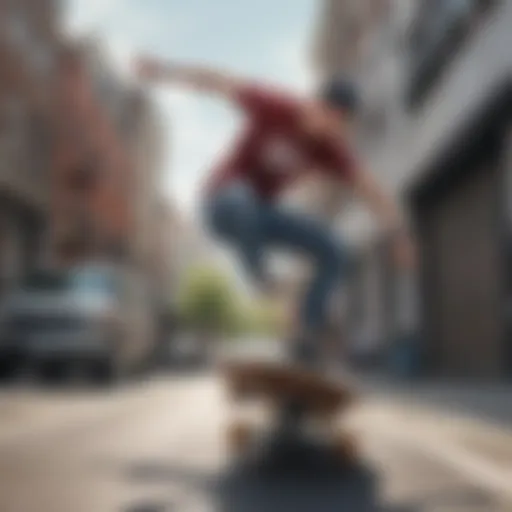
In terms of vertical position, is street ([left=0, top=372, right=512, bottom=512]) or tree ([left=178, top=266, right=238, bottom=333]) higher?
tree ([left=178, top=266, right=238, bottom=333])

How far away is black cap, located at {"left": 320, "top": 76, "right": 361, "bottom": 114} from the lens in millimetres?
5016

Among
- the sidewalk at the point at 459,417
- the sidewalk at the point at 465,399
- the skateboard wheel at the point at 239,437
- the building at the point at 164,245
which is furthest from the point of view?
the building at the point at 164,245

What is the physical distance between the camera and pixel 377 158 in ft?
92.3

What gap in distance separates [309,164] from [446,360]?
56.0ft

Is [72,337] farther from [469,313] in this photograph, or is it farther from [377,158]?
[377,158]

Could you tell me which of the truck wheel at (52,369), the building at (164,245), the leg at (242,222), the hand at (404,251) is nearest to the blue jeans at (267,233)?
the leg at (242,222)

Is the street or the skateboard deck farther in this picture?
the skateboard deck

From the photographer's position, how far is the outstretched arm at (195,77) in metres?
4.96

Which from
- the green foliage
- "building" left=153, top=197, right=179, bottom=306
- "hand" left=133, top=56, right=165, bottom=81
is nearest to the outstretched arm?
A: "hand" left=133, top=56, right=165, bottom=81

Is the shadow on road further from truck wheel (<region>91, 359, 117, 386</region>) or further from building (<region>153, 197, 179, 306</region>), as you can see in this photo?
building (<region>153, 197, 179, 306</region>)

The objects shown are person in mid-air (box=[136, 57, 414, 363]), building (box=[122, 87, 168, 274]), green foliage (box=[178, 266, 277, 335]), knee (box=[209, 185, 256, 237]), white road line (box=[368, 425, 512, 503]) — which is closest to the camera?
white road line (box=[368, 425, 512, 503])

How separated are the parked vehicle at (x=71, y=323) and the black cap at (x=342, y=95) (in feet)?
33.7

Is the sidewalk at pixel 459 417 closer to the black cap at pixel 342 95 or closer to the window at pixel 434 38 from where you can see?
the black cap at pixel 342 95

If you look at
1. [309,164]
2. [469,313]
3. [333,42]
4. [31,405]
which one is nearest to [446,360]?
[469,313]
